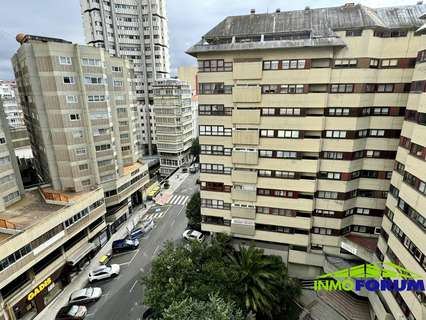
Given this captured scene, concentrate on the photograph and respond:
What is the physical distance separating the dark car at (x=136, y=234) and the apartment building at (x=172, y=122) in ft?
111

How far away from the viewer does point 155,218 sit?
152ft

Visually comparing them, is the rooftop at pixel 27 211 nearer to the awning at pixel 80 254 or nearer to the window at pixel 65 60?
the awning at pixel 80 254

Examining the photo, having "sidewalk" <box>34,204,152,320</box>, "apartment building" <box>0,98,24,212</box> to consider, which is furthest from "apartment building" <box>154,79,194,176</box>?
"apartment building" <box>0,98,24,212</box>

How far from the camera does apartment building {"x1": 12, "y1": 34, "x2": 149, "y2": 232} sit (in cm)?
3123

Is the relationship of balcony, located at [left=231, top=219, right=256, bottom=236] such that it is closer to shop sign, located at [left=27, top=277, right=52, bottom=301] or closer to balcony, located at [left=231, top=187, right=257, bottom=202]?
balcony, located at [left=231, top=187, right=257, bottom=202]

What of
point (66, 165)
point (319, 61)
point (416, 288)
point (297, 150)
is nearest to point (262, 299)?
point (416, 288)

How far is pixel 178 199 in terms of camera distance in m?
54.8

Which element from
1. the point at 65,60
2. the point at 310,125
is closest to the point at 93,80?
the point at 65,60

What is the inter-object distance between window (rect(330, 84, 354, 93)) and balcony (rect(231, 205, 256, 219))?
15.7 meters

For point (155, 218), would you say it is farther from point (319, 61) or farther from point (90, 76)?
point (319, 61)

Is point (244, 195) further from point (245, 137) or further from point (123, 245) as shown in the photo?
point (123, 245)

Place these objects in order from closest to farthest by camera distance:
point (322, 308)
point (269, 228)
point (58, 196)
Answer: point (322, 308) → point (269, 228) → point (58, 196)

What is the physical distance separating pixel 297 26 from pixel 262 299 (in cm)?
2847

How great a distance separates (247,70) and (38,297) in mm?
34632
